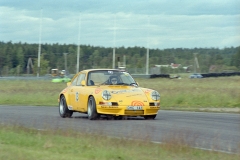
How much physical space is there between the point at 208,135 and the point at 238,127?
192cm

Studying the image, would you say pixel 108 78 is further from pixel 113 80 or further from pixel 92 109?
pixel 92 109

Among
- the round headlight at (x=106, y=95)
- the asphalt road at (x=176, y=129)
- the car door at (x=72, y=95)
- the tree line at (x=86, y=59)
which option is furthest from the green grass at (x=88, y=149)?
the tree line at (x=86, y=59)

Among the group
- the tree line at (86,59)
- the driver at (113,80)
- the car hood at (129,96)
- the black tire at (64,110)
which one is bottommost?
the black tire at (64,110)

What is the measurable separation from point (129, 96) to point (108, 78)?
1422mm

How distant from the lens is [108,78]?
1806 cm

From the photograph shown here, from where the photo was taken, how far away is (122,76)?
18312 millimetres

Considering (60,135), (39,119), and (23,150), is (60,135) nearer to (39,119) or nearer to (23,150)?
(23,150)

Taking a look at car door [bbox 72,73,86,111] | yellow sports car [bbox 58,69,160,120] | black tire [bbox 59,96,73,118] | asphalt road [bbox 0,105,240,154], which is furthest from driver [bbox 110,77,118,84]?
black tire [bbox 59,96,73,118]

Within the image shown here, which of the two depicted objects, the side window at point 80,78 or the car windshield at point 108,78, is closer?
the car windshield at point 108,78

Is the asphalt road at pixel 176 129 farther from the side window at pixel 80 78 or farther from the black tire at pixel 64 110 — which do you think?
the side window at pixel 80 78

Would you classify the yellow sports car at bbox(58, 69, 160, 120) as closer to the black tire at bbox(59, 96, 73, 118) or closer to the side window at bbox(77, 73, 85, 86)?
the side window at bbox(77, 73, 85, 86)

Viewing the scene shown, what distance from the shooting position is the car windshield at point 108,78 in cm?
1800

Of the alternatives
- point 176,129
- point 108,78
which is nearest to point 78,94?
point 108,78

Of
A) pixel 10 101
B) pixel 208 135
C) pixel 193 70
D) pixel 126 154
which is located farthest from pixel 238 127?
pixel 193 70
